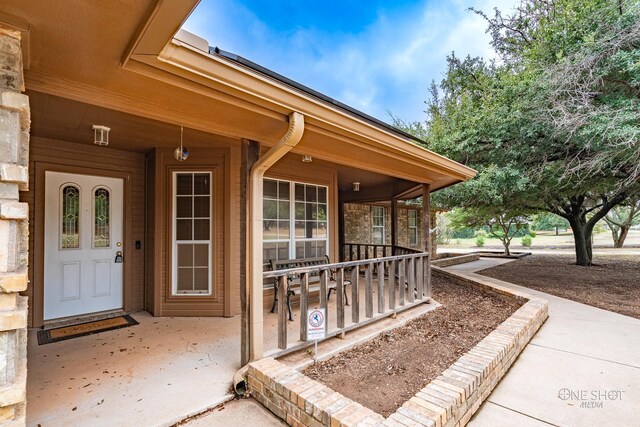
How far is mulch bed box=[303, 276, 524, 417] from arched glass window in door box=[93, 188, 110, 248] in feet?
11.0

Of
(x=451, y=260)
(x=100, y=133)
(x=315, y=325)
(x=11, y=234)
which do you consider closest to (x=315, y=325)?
(x=315, y=325)

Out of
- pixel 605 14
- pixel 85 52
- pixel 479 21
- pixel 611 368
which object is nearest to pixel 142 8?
pixel 85 52

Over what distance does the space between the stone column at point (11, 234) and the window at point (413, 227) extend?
1205cm

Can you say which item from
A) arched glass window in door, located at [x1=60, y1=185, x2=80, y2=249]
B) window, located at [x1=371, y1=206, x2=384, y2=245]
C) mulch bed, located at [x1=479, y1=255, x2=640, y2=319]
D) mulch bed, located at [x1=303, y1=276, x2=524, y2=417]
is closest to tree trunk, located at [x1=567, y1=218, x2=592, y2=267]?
mulch bed, located at [x1=479, y1=255, x2=640, y2=319]

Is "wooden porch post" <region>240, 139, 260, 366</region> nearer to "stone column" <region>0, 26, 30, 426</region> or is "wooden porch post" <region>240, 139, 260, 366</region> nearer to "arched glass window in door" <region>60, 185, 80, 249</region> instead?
"stone column" <region>0, 26, 30, 426</region>

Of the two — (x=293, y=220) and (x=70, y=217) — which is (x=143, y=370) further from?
(x=293, y=220)

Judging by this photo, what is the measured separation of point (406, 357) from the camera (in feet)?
10.8

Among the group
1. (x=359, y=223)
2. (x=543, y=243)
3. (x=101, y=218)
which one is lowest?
(x=543, y=243)

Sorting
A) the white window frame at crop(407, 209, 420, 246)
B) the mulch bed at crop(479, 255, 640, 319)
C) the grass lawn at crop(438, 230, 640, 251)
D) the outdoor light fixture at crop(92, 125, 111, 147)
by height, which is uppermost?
the outdoor light fixture at crop(92, 125, 111, 147)

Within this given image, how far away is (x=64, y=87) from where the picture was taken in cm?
186

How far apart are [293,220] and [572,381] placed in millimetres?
3891

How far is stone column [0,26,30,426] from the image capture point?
1341 millimetres

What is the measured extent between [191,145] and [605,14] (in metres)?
7.15

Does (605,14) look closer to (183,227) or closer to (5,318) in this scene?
(183,227)
